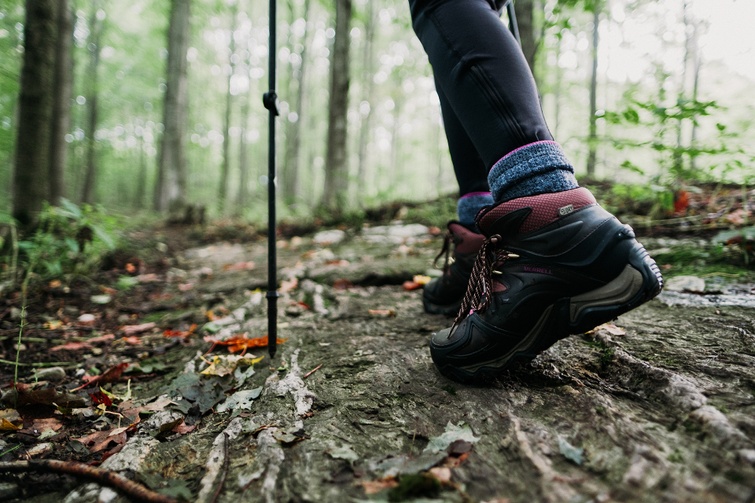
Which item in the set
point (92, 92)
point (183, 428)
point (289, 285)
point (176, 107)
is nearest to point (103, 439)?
point (183, 428)

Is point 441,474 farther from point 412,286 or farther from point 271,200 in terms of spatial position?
point 412,286

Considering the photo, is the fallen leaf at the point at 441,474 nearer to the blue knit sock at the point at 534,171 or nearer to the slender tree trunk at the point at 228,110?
the blue knit sock at the point at 534,171

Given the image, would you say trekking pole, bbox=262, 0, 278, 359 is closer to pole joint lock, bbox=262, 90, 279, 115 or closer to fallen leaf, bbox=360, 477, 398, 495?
pole joint lock, bbox=262, 90, 279, 115

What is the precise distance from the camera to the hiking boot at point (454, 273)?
5.12 ft

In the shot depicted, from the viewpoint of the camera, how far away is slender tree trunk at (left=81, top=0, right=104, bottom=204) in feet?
45.6

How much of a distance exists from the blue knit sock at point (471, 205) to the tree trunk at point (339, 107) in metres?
4.42

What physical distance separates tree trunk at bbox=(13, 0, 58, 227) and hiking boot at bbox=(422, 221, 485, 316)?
335 cm

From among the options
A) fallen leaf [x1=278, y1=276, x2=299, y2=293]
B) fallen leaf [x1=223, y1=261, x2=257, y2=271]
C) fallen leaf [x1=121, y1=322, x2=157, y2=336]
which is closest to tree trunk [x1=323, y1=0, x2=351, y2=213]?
fallen leaf [x1=223, y1=261, x2=257, y2=271]

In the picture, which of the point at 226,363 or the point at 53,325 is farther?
the point at 53,325

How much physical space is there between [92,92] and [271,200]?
17.0 meters

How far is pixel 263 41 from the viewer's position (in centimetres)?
2086

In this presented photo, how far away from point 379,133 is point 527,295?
3088cm

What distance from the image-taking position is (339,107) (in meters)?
6.17

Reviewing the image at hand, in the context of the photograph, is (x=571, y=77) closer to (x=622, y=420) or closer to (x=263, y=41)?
(x=263, y=41)
